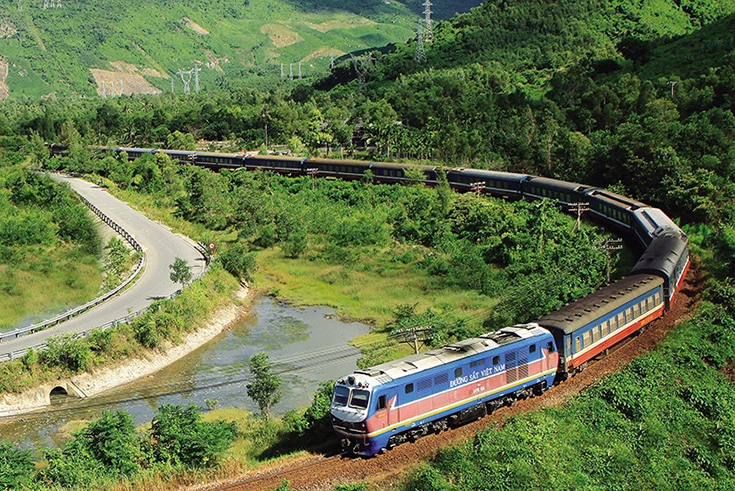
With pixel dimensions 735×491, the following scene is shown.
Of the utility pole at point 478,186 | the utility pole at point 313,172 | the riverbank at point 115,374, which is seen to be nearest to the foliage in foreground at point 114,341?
the riverbank at point 115,374

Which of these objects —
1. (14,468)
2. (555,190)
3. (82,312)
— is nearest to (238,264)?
(82,312)

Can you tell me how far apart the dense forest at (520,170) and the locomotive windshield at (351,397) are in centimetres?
298

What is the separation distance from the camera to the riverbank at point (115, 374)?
3956 cm

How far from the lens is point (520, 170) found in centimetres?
9319

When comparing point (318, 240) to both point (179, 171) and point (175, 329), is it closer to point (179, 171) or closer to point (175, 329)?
point (175, 329)

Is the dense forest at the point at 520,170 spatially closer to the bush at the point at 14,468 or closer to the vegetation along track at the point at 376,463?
the vegetation along track at the point at 376,463

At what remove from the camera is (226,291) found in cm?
5803

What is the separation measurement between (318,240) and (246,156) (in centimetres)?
4234

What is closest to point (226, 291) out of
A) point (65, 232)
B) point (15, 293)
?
point (15, 293)

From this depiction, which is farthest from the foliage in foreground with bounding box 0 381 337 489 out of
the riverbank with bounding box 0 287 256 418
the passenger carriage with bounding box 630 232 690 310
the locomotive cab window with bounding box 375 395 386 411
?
the passenger carriage with bounding box 630 232 690 310

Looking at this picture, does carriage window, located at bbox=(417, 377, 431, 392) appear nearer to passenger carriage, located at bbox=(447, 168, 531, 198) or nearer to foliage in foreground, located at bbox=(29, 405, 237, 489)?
foliage in foreground, located at bbox=(29, 405, 237, 489)

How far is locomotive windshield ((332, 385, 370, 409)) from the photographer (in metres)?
26.2

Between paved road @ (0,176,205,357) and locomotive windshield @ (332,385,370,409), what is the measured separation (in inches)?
900

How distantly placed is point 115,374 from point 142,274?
686 inches
